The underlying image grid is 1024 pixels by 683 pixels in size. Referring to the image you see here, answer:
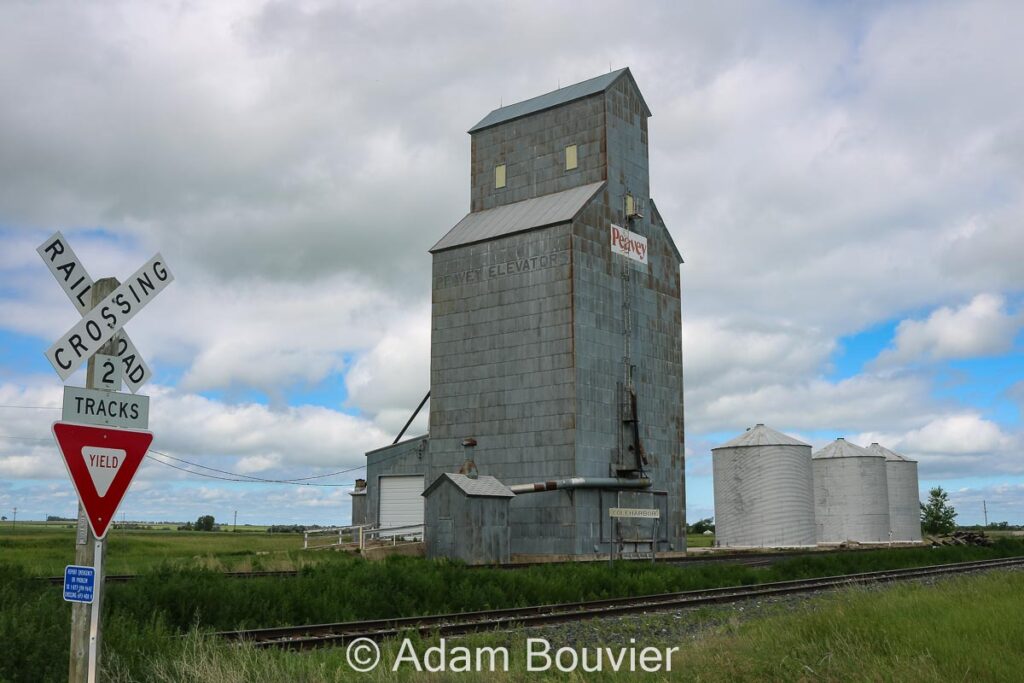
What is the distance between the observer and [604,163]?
43.6m

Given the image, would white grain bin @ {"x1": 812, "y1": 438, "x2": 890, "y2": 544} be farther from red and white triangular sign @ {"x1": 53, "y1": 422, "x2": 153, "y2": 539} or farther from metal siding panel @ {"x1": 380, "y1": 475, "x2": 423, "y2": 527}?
red and white triangular sign @ {"x1": 53, "y1": 422, "x2": 153, "y2": 539}

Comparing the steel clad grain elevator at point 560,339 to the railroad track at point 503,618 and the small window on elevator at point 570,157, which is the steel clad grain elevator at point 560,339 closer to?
the small window on elevator at point 570,157

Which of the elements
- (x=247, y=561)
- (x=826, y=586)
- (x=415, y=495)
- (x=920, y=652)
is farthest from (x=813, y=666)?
(x=415, y=495)

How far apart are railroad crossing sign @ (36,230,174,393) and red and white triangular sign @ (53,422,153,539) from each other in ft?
1.93

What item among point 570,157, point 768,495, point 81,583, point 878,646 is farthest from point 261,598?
point 768,495

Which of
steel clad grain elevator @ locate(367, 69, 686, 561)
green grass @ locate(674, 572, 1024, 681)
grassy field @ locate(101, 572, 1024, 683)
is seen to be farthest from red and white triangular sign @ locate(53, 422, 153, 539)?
steel clad grain elevator @ locate(367, 69, 686, 561)

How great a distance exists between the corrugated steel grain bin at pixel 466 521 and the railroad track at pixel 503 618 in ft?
41.8

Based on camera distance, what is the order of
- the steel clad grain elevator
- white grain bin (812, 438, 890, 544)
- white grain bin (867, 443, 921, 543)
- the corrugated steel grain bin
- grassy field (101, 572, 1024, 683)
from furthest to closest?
white grain bin (867, 443, 921, 543) < white grain bin (812, 438, 890, 544) < the steel clad grain elevator < the corrugated steel grain bin < grassy field (101, 572, 1024, 683)

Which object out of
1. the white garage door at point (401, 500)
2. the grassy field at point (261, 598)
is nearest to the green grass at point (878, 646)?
the grassy field at point (261, 598)

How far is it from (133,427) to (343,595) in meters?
12.7

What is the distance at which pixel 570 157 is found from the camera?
4488cm

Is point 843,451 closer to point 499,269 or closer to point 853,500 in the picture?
point 853,500

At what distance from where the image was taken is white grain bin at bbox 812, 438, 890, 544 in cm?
6912

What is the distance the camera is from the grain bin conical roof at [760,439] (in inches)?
Answer: 2404
